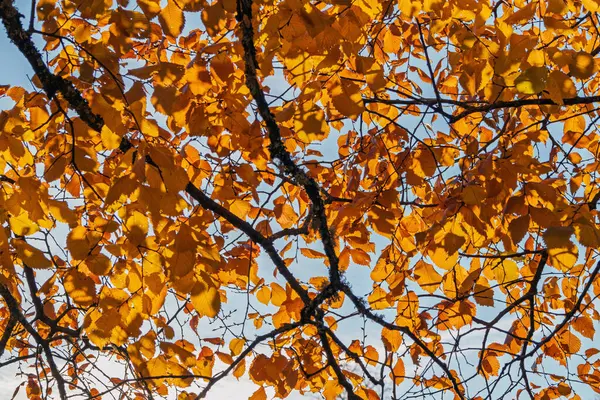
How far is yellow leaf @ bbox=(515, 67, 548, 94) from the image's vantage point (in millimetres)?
1538

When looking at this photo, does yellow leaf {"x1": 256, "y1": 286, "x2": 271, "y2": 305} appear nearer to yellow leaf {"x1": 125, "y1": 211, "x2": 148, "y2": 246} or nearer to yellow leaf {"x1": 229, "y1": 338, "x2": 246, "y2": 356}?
yellow leaf {"x1": 229, "y1": 338, "x2": 246, "y2": 356}

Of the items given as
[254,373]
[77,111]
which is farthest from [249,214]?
[77,111]

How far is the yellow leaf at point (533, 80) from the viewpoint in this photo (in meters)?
1.54

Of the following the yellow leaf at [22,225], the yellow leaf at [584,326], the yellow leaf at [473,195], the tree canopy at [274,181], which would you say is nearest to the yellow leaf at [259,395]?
the tree canopy at [274,181]

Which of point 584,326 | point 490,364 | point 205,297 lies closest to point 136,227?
point 205,297

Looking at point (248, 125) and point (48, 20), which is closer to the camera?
point (48, 20)

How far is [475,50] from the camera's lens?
218cm

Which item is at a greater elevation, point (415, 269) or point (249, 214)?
point (249, 214)

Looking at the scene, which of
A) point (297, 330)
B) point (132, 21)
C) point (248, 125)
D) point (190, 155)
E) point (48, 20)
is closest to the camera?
point (132, 21)

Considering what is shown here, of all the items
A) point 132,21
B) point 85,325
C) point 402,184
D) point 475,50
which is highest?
point 475,50

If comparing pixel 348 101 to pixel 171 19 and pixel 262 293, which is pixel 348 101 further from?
pixel 262 293

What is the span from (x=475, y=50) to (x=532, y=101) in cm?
34

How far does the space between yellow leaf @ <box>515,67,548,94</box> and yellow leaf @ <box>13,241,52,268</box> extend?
1.68m

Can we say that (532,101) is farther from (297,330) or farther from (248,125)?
(297,330)
